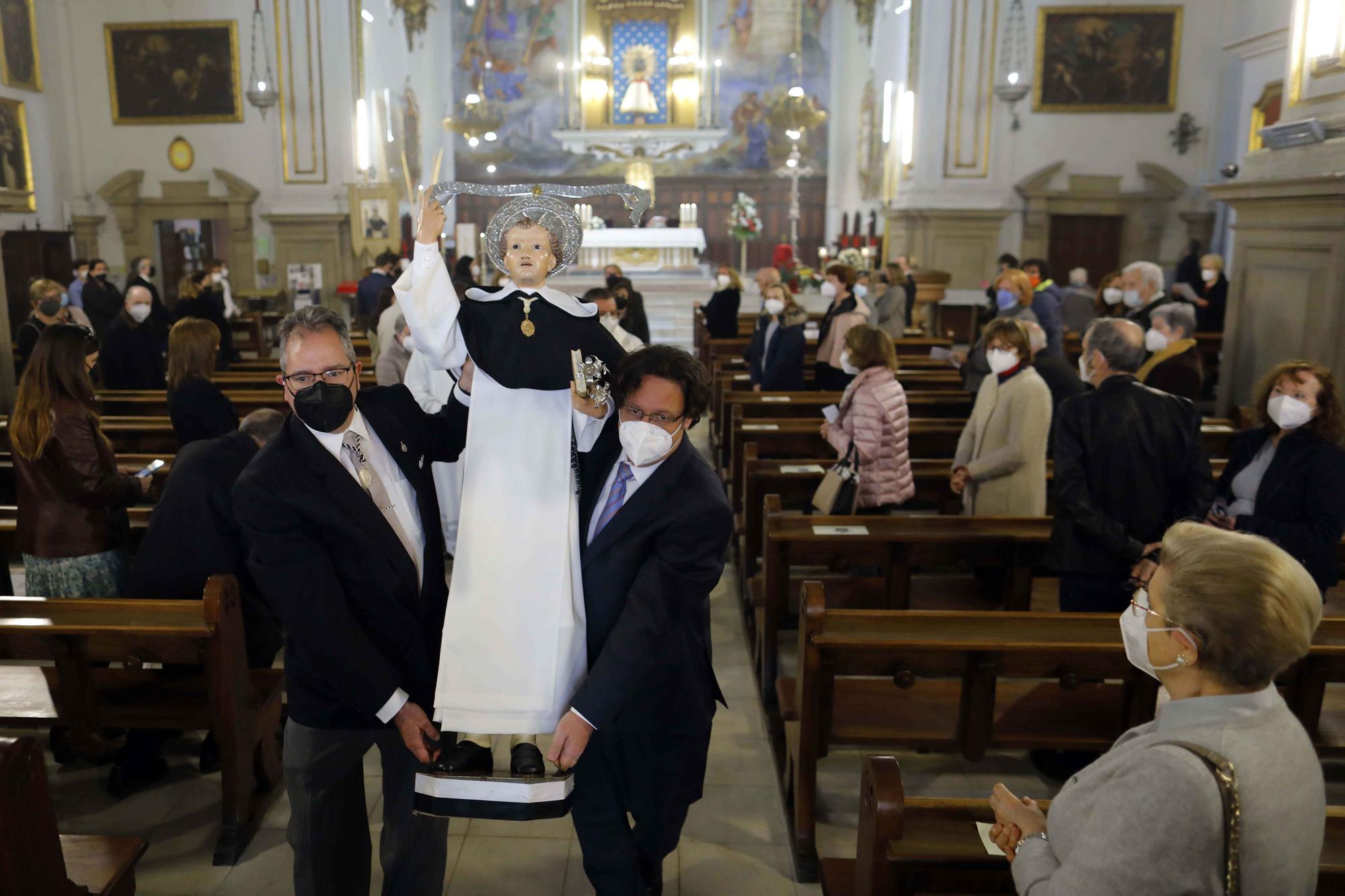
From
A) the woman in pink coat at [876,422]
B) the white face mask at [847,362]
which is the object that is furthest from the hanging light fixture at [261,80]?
the woman in pink coat at [876,422]

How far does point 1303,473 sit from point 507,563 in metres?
3.13

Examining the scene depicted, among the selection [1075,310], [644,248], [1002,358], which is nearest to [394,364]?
[1002,358]

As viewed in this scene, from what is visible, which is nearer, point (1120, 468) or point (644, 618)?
point (644, 618)

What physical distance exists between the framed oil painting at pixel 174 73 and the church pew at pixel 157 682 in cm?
1501

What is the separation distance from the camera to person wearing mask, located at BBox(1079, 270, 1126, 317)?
9.33 m

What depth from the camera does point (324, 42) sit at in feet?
53.1

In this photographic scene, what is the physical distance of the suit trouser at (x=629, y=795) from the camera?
8.43 feet

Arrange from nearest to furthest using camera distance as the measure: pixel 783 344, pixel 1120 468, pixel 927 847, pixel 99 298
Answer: pixel 927 847 < pixel 1120 468 < pixel 783 344 < pixel 99 298

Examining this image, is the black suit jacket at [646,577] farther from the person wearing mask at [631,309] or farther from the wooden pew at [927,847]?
the person wearing mask at [631,309]

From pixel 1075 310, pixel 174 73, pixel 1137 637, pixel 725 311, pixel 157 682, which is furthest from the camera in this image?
pixel 174 73

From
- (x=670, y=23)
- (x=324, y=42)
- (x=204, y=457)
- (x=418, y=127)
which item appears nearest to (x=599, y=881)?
(x=204, y=457)

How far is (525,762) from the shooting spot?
232cm

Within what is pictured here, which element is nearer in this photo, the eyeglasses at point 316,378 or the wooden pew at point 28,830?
the wooden pew at point 28,830

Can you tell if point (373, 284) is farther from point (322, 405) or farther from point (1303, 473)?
point (1303, 473)
